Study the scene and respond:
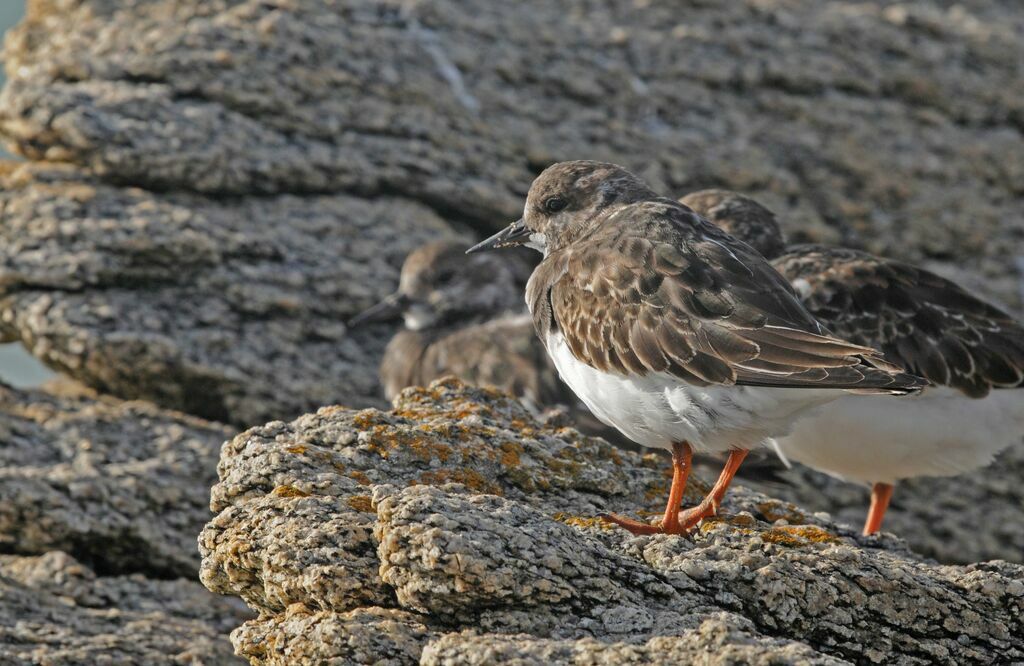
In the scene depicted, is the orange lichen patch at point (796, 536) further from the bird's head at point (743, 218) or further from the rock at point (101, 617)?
the bird's head at point (743, 218)

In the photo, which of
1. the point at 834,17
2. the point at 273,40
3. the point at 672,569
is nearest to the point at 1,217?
the point at 273,40

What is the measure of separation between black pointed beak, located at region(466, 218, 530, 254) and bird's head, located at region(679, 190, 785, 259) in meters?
1.36

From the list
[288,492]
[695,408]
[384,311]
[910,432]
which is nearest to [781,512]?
[695,408]

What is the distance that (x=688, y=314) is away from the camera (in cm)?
459

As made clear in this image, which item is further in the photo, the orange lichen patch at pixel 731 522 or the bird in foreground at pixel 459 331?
the bird in foreground at pixel 459 331

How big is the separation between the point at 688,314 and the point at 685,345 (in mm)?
148

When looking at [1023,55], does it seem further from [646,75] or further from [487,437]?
[487,437]

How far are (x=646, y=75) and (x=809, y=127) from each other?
1140mm

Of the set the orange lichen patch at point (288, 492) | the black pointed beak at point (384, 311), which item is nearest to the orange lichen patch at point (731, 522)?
the orange lichen patch at point (288, 492)

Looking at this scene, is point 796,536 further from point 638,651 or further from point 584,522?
point 638,651

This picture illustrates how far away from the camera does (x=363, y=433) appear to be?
186 inches

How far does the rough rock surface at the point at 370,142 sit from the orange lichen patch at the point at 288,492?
297 cm

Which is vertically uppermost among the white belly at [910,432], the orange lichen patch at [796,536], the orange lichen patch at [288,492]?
the orange lichen patch at [796,536]

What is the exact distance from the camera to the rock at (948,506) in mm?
7430
